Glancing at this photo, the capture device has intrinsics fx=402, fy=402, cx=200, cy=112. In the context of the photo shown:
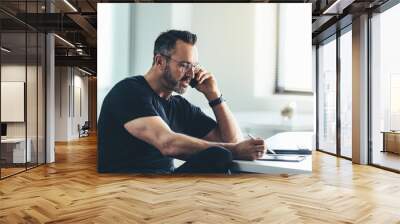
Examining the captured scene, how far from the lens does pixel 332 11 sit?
7.49 m

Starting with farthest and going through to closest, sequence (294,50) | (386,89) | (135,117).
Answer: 1. (386,89)
2. (294,50)
3. (135,117)

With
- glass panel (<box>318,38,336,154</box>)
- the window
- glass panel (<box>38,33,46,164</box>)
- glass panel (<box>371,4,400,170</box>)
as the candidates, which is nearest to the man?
the window

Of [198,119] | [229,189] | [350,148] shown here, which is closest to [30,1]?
[198,119]

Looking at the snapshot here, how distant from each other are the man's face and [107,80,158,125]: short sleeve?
412 mm

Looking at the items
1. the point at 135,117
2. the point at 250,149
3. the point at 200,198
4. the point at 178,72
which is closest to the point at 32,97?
the point at 135,117

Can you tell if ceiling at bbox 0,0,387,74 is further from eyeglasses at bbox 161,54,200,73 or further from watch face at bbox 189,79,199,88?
watch face at bbox 189,79,199,88

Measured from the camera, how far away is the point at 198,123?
665 cm

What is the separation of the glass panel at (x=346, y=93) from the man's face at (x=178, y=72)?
4.26 m

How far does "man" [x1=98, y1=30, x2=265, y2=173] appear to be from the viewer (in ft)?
21.4

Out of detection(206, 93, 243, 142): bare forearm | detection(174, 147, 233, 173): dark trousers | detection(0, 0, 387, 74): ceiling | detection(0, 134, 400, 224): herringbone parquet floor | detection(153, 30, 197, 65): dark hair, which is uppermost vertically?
detection(0, 0, 387, 74): ceiling

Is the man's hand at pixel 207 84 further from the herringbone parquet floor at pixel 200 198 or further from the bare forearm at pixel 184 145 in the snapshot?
the herringbone parquet floor at pixel 200 198

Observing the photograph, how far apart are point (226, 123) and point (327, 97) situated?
17.4 ft

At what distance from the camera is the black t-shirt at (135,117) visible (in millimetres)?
6531

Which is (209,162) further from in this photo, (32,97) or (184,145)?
(32,97)
